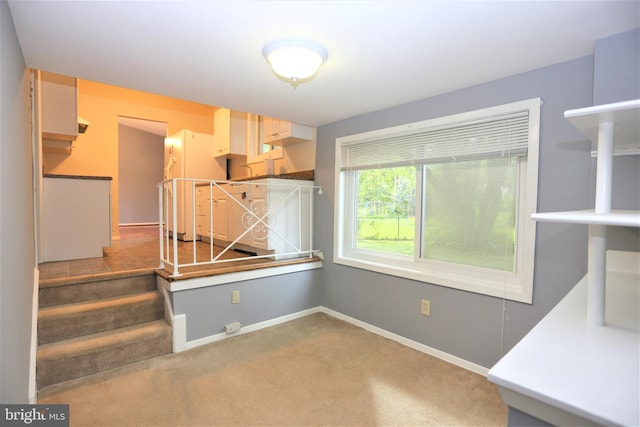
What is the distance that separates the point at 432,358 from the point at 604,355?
5.92ft

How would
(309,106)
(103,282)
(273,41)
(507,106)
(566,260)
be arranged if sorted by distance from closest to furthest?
(273,41) → (566,260) → (507,106) → (103,282) → (309,106)

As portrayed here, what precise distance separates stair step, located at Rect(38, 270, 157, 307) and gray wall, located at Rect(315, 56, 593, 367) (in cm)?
188

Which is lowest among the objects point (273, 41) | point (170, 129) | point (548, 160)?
point (548, 160)

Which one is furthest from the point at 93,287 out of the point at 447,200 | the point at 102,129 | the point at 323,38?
the point at 102,129

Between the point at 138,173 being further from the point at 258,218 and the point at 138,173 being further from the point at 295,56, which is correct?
the point at 295,56

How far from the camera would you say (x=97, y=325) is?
2357mm

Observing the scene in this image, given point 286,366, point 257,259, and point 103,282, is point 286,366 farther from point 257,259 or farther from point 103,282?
point 103,282

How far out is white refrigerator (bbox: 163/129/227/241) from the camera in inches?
187

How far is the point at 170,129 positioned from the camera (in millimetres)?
5559

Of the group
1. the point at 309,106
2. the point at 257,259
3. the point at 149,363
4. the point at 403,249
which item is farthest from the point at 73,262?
the point at 403,249

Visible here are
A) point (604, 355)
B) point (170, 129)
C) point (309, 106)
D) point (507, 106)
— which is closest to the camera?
point (604, 355)

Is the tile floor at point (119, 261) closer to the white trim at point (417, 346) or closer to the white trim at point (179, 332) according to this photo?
the white trim at point (179, 332)

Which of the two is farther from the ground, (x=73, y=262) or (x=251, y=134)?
(x=251, y=134)

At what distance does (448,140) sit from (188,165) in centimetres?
379
